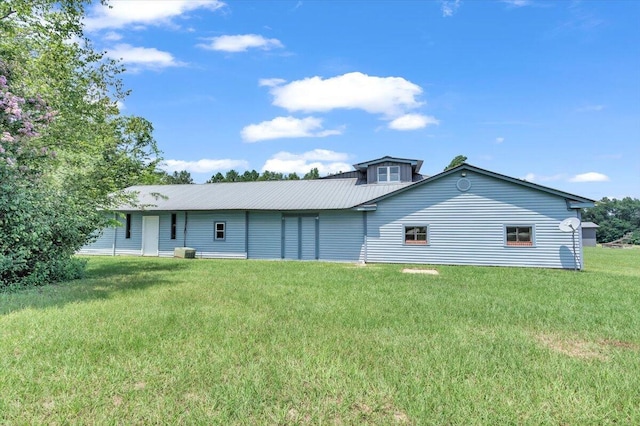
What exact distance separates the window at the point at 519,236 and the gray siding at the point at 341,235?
22.5 ft

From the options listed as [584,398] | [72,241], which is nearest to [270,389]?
[584,398]

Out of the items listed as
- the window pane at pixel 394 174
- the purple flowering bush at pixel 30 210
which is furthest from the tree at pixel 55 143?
the window pane at pixel 394 174

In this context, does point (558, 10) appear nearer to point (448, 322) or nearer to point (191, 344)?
point (448, 322)

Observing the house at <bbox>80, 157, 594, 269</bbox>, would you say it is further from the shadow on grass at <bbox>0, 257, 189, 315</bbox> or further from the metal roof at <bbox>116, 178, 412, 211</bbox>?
the shadow on grass at <bbox>0, 257, 189, 315</bbox>

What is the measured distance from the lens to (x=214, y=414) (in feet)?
9.20

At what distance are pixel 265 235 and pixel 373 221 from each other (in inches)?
248

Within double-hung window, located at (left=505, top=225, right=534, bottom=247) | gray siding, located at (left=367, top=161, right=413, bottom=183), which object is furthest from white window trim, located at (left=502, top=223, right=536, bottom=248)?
gray siding, located at (left=367, top=161, right=413, bottom=183)

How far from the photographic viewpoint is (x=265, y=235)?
18688 millimetres

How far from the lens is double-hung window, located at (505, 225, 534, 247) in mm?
14641

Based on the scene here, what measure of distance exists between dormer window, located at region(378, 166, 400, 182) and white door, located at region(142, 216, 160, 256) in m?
14.4

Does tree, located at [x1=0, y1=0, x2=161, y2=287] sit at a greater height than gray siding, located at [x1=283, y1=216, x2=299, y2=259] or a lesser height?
greater

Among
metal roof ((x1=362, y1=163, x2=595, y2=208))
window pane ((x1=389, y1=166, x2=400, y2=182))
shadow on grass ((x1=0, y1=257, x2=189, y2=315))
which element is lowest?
shadow on grass ((x1=0, y1=257, x2=189, y2=315))

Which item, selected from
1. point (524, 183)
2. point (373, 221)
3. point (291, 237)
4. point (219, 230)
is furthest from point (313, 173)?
point (524, 183)

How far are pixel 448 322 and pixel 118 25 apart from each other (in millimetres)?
15327
